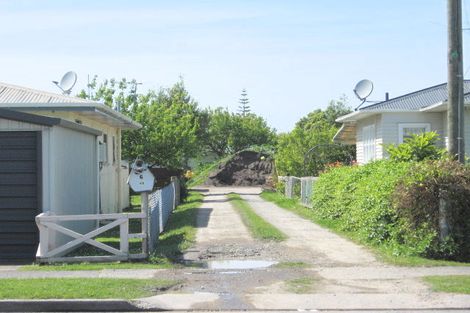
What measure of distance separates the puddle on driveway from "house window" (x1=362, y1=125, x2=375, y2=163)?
A: 13.4 meters

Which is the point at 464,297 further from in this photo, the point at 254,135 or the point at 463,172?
the point at 254,135

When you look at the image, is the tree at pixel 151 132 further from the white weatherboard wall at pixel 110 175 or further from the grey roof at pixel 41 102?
the grey roof at pixel 41 102

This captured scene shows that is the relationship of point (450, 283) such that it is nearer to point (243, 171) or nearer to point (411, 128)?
point (411, 128)

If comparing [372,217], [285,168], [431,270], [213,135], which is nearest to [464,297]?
[431,270]

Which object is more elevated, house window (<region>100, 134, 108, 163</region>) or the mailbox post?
house window (<region>100, 134, 108, 163</region>)

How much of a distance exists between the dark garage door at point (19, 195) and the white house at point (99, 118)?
1.58 m

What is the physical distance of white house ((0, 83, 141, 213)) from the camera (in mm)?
15984

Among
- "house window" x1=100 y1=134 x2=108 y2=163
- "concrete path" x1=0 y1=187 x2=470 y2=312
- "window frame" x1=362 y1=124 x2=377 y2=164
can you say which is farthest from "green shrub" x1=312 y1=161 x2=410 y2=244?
"house window" x1=100 y1=134 x2=108 y2=163

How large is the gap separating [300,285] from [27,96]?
10.1 m

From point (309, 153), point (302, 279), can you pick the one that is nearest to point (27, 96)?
point (302, 279)

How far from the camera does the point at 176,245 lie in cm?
1370

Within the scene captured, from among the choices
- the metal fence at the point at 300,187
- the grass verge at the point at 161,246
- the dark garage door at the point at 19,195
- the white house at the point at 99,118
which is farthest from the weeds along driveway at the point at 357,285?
the metal fence at the point at 300,187

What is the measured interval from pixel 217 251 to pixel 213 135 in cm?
5997

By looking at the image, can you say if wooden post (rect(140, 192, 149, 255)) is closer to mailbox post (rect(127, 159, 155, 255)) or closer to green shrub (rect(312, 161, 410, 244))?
mailbox post (rect(127, 159, 155, 255))
